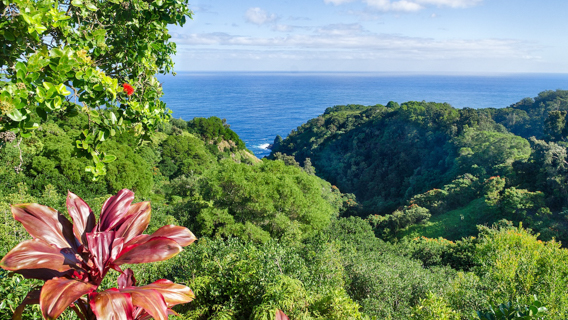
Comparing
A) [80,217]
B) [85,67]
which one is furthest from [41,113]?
[80,217]

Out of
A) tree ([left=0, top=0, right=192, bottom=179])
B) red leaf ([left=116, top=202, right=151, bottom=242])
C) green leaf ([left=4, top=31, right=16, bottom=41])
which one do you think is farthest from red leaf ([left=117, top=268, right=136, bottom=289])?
green leaf ([left=4, top=31, right=16, bottom=41])

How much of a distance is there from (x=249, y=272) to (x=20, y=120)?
3.53 m

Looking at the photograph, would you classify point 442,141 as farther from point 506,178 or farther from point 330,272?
point 330,272

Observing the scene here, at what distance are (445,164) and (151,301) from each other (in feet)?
120

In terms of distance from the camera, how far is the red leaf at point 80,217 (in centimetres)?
143

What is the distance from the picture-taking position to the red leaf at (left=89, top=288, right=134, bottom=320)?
111 centimetres

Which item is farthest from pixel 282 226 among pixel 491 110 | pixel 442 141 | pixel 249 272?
pixel 491 110

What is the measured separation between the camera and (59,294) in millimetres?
1115

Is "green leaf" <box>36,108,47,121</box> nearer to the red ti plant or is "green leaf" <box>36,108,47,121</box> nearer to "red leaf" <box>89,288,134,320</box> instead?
the red ti plant

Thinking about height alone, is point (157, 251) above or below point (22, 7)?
below

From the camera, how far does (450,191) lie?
24.4 m

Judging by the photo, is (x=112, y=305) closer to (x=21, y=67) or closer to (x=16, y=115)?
(x=16, y=115)

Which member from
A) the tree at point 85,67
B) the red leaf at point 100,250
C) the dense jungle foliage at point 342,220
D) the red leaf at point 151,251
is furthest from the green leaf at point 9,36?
the red leaf at point 151,251

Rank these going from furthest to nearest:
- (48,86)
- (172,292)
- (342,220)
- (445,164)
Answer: (445,164) → (342,220) → (48,86) → (172,292)
